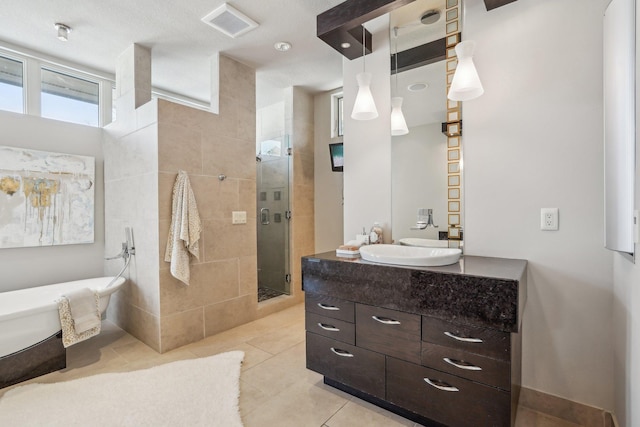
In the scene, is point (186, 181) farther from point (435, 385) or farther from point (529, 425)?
point (529, 425)

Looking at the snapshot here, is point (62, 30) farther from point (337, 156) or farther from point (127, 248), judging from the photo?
point (337, 156)

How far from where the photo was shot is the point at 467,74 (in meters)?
1.80

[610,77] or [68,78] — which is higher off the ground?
[68,78]

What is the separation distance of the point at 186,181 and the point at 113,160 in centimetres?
113

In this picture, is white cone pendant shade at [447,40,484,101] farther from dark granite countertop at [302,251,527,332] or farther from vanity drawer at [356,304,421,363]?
vanity drawer at [356,304,421,363]

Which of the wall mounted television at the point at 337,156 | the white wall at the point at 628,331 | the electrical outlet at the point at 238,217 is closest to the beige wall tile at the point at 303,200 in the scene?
the wall mounted television at the point at 337,156

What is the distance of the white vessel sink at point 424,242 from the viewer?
6.96 feet

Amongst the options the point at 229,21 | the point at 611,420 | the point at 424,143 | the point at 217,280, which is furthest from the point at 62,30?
the point at 611,420

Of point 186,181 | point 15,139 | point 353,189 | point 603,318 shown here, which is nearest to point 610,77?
point 603,318

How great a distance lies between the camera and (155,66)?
3.33 metres

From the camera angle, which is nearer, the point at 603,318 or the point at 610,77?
the point at 610,77

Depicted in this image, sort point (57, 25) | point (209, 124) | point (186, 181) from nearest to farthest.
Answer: point (57, 25), point (186, 181), point (209, 124)

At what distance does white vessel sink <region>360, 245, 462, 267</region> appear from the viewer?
5.29ft

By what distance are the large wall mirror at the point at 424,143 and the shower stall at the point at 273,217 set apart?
6.17 feet
